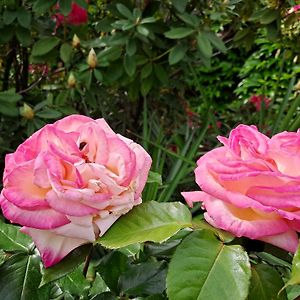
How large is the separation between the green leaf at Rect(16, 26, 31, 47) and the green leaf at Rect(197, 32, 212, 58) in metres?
0.64

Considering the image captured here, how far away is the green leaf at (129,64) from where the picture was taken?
7.48 feet

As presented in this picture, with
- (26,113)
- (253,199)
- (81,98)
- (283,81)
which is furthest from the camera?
(283,81)

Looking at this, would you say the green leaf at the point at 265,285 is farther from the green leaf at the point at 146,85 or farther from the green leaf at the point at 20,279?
the green leaf at the point at 146,85

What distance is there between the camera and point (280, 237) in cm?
56

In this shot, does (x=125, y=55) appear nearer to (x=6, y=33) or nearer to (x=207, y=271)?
(x=6, y=33)

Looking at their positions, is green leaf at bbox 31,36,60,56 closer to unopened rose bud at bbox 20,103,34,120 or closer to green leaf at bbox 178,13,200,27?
unopened rose bud at bbox 20,103,34,120

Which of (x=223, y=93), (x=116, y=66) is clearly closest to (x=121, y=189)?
→ (x=116, y=66)

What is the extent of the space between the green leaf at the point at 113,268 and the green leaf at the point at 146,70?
179 centimetres

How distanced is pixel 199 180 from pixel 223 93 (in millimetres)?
5717

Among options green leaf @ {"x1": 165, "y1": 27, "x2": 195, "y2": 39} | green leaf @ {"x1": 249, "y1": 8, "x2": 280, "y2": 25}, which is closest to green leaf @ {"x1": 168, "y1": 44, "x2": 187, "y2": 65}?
green leaf @ {"x1": 165, "y1": 27, "x2": 195, "y2": 39}

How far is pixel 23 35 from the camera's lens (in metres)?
2.26

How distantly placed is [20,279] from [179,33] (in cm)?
171

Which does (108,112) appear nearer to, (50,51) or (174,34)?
(50,51)

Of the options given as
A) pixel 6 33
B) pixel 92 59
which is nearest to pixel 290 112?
pixel 92 59
